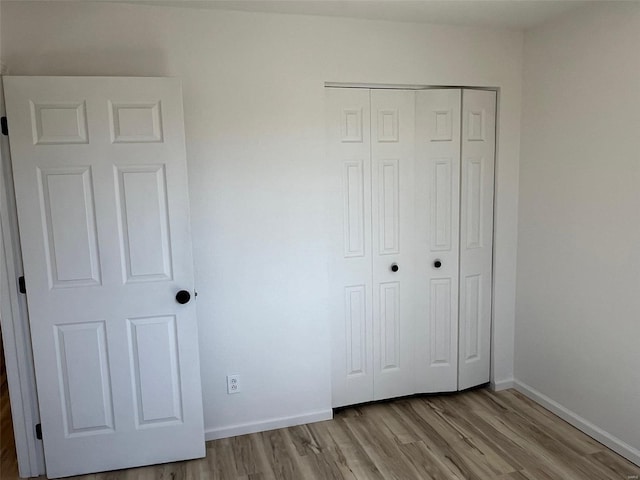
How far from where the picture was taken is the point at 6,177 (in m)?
2.32

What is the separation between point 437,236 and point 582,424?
137 centimetres

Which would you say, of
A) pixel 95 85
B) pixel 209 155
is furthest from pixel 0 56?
pixel 209 155

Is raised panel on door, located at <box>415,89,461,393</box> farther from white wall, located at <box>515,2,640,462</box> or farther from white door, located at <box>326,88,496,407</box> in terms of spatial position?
white wall, located at <box>515,2,640,462</box>

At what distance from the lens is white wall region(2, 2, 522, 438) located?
2438mm

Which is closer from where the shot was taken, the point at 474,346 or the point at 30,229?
the point at 30,229

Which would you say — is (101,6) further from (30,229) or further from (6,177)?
(30,229)

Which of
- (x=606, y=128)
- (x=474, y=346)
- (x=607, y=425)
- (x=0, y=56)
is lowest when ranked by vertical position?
(x=607, y=425)

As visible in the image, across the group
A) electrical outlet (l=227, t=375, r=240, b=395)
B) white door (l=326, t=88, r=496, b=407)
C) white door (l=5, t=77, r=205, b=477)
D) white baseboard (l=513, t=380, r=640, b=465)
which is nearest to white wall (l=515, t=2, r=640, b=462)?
Answer: white baseboard (l=513, t=380, r=640, b=465)

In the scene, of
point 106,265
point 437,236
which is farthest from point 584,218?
point 106,265

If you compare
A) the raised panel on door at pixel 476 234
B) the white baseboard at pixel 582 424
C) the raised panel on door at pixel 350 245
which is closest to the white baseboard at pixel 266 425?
the raised panel on door at pixel 350 245

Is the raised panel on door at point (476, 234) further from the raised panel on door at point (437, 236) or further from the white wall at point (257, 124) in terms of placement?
the white wall at point (257, 124)

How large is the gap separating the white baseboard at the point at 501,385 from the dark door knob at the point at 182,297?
2192 millimetres

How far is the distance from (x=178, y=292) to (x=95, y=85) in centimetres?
107

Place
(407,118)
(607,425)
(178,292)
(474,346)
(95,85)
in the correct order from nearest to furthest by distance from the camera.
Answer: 1. (95,85)
2. (178,292)
3. (607,425)
4. (407,118)
5. (474,346)
